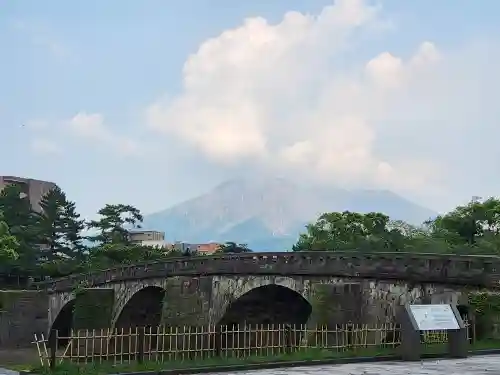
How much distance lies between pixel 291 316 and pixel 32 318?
26.0m

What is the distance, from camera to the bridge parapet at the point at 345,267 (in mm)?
27188

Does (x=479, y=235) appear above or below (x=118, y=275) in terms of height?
above

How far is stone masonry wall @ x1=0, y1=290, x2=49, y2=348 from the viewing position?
5309 cm

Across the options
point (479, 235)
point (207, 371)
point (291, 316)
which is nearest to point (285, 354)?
point (207, 371)

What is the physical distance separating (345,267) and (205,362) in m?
16.0

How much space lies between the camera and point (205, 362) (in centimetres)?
1767

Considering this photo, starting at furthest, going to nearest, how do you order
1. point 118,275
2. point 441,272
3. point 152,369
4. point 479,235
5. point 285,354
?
point 479,235
point 118,275
point 441,272
point 285,354
point 152,369

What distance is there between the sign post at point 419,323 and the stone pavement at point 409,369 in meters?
0.60

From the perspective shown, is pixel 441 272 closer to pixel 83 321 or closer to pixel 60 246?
pixel 83 321

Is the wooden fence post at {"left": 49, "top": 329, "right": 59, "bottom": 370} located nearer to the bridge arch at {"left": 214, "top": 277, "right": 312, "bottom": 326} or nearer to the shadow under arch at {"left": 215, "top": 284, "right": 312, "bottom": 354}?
the bridge arch at {"left": 214, "top": 277, "right": 312, "bottom": 326}

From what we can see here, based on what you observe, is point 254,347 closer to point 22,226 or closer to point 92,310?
point 92,310

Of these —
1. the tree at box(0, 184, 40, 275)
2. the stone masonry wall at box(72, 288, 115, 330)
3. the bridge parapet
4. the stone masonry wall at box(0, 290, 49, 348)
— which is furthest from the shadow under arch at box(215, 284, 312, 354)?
the tree at box(0, 184, 40, 275)

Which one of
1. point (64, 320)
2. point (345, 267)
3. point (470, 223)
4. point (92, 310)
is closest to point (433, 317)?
point (345, 267)

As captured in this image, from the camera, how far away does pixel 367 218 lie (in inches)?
3029
